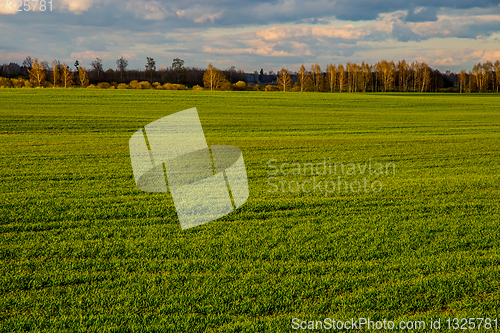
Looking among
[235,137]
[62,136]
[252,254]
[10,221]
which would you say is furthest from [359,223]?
[62,136]

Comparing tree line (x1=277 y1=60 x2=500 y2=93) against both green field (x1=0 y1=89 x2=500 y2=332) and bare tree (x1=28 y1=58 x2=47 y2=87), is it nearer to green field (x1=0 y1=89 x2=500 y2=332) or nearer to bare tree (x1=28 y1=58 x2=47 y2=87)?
bare tree (x1=28 y1=58 x2=47 y2=87)

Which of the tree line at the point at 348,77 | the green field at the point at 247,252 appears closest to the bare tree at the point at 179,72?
the tree line at the point at 348,77

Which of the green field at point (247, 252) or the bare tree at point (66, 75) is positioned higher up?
the bare tree at point (66, 75)

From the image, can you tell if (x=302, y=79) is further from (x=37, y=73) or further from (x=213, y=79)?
(x=37, y=73)

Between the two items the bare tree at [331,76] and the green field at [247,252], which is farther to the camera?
the bare tree at [331,76]

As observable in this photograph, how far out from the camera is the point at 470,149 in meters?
15.4

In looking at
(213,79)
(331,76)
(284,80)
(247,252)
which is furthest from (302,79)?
(247,252)

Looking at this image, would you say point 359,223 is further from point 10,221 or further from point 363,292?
point 10,221

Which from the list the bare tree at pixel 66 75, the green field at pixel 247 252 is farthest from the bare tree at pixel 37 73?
the green field at pixel 247 252

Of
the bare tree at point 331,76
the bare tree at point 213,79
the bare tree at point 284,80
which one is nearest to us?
the bare tree at point 213,79

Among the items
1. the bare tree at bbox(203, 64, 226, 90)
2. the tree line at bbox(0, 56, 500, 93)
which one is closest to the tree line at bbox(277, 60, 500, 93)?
the tree line at bbox(0, 56, 500, 93)

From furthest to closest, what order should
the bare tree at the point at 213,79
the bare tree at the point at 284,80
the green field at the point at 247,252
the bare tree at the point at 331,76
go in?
1. the bare tree at the point at 331,76
2. the bare tree at the point at 284,80
3. the bare tree at the point at 213,79
4. the green field at the point at 247,252

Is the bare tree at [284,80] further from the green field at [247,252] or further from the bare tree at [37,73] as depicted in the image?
the green field at [247,252]

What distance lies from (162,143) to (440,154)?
11757mm
